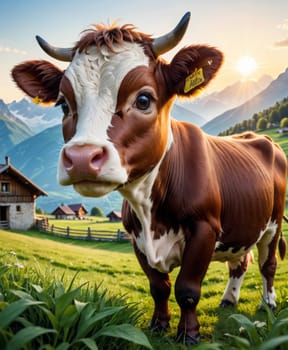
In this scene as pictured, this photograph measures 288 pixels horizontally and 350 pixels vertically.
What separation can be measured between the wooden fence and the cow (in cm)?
656

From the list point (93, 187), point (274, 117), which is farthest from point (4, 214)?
point (93, 187)

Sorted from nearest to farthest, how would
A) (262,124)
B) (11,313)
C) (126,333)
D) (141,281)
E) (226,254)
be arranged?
(11,313)
(126,333)
(226,254)
(141,281)
(262,124)

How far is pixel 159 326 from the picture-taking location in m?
3.78

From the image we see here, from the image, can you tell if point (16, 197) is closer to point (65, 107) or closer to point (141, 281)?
point (141, 281)

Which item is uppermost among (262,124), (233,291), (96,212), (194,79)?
(194,79)

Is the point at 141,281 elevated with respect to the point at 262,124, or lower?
lower

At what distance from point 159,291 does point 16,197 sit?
10.6 metres

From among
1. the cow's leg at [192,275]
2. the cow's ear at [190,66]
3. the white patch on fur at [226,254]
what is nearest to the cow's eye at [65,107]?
the cow's ear at [190,66]

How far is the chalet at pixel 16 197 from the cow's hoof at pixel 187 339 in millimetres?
10377

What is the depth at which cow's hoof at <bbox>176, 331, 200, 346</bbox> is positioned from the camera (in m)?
3.31

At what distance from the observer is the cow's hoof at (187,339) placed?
3.31 m

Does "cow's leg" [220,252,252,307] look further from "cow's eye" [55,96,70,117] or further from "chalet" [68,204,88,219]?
"chalet" [68,204,88,219]

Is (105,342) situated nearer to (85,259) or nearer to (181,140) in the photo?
(181,140)

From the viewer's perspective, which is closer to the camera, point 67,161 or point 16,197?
point 67,161
